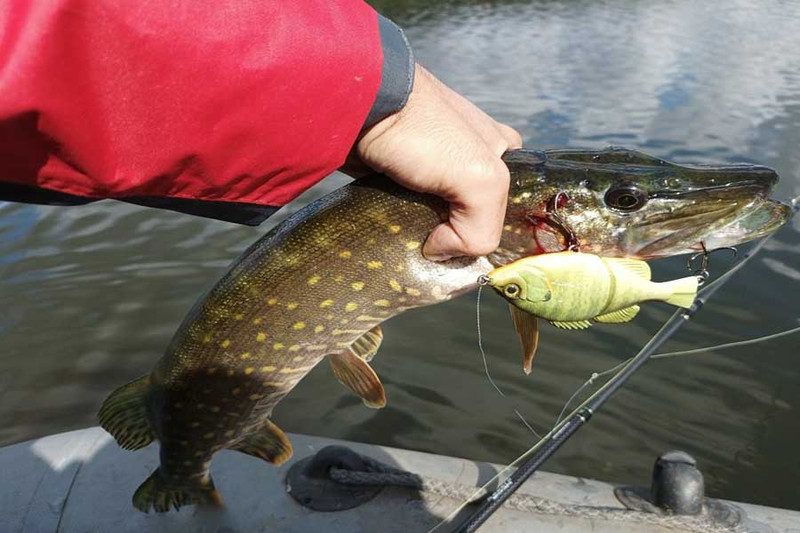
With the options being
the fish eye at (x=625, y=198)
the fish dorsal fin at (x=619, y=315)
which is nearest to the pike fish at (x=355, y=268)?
the fish eye at (x=625, y=198)

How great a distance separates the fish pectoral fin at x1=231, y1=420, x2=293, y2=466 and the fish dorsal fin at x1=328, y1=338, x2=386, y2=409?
32cm

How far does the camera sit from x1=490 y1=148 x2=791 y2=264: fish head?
146 cm

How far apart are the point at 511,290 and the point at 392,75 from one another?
560mm

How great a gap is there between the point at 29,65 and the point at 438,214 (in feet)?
3.10

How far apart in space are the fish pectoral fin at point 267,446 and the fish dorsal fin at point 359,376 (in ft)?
1.05

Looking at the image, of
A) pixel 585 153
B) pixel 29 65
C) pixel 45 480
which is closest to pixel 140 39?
pixel 29 65

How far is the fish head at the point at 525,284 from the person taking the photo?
1.38 m

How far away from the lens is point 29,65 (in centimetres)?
79

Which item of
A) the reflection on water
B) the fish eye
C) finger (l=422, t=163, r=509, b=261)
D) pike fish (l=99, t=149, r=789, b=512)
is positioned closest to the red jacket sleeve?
finger (l=422, t=163, r=509, b=261)

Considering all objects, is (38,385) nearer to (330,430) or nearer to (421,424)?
(330,430)

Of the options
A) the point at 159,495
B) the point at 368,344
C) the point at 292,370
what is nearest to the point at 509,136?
the point at 368,344

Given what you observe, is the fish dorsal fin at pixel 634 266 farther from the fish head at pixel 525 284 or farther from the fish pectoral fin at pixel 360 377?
the fish pectoral fin at pixel 360 377

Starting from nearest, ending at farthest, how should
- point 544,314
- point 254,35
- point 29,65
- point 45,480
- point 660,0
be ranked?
point 29,65, point 254,35, point 544,314, point 45,480, point 660,0

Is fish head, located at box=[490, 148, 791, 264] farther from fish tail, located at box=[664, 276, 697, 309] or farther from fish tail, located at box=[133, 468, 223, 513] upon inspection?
fish tail, located at box=[133, 468, 223, 513]
